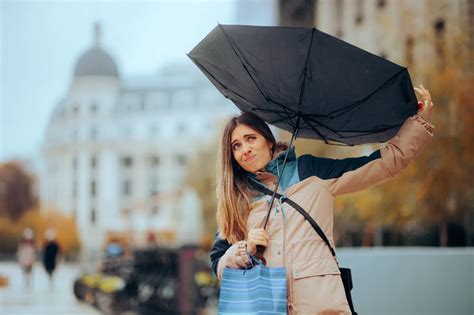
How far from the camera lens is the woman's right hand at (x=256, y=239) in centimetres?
218

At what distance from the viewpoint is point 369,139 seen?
2.48 m

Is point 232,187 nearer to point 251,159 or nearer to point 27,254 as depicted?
point 251,159

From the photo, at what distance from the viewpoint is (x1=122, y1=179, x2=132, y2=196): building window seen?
1269 centimetres

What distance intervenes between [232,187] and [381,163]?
46 cm

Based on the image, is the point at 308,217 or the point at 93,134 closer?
the point at 308,217

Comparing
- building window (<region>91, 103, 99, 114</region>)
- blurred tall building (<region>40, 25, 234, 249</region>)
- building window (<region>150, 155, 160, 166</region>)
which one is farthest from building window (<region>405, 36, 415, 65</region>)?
building window (<region>91, 103, 99, 114</region>)

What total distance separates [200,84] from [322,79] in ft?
33.2

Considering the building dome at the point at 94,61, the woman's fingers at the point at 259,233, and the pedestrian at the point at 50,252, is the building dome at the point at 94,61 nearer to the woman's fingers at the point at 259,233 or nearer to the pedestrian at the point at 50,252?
the pedestrian at the point at 50,252

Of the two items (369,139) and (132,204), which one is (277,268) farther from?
(132,204)

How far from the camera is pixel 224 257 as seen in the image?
2295mm

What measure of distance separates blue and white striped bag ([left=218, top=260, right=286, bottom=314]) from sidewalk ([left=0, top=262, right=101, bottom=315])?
6.32 meters

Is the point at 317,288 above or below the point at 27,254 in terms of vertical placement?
above

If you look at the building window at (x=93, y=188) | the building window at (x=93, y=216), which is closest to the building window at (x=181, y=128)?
the building window at (x=93, y=188)

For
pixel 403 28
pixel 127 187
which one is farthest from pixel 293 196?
pixel 127 187
